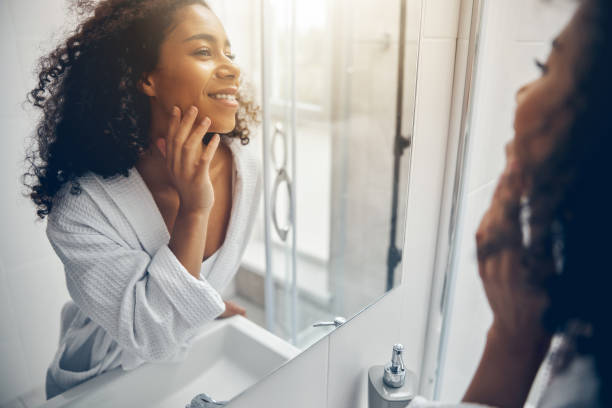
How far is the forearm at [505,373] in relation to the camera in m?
0.48

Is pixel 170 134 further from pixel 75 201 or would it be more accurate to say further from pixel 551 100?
pixel 551 100

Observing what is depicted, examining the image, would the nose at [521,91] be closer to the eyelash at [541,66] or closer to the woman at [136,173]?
the eyelash at [541,66]

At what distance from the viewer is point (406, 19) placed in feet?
2.50

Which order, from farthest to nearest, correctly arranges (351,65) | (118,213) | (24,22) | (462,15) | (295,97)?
(351,65) → (462,15) → (295,97) → (118,213) → (24,22)

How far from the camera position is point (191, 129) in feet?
1.52

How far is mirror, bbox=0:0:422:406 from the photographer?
1.25 ft

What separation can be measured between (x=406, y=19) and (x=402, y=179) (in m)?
0.31

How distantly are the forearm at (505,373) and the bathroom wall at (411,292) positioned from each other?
0.29 metres

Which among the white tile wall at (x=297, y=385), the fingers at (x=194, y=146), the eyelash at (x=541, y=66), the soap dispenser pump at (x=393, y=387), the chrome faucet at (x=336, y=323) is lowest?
the soap dispenser pump at (x=393, y=387)

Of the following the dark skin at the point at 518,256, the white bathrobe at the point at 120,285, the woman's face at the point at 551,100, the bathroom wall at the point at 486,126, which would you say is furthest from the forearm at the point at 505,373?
the white bathrobe at the point at 120,285

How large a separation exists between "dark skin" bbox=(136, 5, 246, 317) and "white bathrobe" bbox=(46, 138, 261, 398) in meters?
0.01

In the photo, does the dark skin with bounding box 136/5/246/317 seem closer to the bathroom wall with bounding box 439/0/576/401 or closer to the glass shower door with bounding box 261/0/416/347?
the glass shower door with bounding box 261/0/416/347

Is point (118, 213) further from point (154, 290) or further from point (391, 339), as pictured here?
point (391, 339)

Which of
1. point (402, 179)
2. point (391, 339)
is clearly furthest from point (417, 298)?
point (402, 179)
